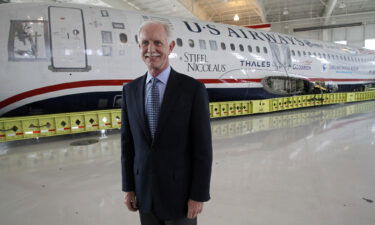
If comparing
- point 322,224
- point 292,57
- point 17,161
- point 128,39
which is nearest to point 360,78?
point 292,57

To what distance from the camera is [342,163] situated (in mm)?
4969

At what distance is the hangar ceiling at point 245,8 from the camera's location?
18.9m

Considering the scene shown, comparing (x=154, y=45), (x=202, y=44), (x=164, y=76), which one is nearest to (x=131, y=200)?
(x=164, y=76)

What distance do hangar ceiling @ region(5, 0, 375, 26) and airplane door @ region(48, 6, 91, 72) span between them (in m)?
9.86

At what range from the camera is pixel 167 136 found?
168 cm

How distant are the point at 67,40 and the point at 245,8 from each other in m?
21.2

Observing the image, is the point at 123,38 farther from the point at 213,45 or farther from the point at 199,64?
the point at 213,45

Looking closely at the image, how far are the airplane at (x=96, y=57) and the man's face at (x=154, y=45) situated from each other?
20.5 ft

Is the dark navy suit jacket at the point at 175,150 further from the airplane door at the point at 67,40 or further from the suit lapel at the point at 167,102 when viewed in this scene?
the airplane door at the point at 67,40

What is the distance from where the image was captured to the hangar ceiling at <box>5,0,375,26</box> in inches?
744

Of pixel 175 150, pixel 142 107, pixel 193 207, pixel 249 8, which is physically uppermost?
pixel 249 8

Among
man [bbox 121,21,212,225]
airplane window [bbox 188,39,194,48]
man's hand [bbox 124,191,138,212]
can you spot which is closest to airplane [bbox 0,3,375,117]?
airplane window [bbox 188,39,194,48]

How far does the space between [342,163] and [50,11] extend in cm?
824

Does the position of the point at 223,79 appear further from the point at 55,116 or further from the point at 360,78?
the point at 360,78
